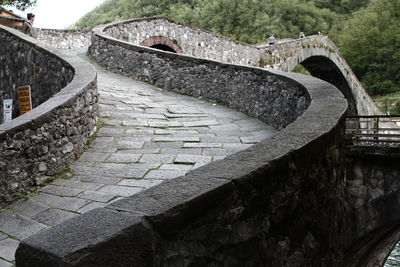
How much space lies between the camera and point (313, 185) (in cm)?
246

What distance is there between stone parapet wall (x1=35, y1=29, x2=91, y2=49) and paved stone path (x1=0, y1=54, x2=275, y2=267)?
461 inches

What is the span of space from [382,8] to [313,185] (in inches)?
2071

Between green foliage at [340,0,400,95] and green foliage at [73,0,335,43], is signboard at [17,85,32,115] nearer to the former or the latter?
green foliage at [73,0,335,43]

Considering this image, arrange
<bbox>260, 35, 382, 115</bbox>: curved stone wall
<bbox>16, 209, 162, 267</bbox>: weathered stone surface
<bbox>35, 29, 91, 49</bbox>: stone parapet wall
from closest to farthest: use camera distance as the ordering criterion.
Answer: <bbox>16, 209, 162, 267</bbox>: weathered stone surface < <bbox>35, 29, 91, 49</bbox>: stone parapet wall < <bbox>260, 35, 382, 115</bbox>: curved stone wall

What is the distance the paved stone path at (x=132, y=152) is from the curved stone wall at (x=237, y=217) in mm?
1319

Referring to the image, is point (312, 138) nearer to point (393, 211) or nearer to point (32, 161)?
point (32, 161)

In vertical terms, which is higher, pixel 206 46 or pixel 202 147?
pixel 206 46

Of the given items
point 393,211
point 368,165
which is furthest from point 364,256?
point 368,165

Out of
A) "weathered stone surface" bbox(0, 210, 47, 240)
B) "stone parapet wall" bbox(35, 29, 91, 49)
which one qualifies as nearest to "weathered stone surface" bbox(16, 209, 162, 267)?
"weathered stone surface" bbox(0, 210, 47, 240)

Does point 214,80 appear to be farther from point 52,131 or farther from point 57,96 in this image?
point 52,131

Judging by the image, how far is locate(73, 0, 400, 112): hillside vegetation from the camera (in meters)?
39.7

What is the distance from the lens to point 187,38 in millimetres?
15898

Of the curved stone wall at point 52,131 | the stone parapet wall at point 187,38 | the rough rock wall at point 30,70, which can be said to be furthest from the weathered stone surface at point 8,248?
the stone parapet wall at point 187,38

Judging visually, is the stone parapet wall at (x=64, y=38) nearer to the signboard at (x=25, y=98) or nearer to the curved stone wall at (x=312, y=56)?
the curved stone wall at (x=312, y=56)
